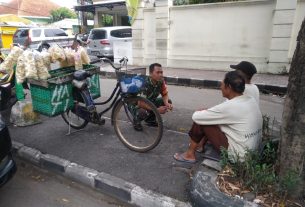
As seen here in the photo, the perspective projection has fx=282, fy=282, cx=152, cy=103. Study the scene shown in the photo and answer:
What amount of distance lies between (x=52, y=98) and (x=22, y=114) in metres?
1.35

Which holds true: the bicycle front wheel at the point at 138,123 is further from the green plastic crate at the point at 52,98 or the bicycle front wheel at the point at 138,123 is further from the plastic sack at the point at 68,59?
the plastic sack at the point at 68,59

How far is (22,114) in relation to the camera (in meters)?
4.84

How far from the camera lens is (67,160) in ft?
12.1

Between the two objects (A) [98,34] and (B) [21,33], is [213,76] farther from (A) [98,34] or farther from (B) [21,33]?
(B) [21,33]

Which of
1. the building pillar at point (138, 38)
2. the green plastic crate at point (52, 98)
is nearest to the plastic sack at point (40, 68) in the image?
the green plastic crate at point (52, 98)

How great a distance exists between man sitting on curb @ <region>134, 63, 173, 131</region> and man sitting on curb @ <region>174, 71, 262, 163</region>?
1093 millimetres

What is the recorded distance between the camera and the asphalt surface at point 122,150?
125 inches

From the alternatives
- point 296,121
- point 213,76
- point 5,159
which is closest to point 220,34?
point 213,76

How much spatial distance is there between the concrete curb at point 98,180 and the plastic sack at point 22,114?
849 mm

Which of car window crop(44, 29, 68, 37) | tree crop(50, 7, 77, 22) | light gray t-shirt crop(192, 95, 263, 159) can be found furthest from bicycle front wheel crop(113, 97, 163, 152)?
tree crop(50, 7, 77, 22)

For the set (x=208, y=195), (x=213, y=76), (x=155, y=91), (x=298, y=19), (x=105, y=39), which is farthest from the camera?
(x=105, y=39)

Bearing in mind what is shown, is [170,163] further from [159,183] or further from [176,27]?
[176,27]

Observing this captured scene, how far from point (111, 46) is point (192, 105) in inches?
341

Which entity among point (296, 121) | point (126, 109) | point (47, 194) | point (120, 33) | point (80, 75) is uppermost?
point (120, 33)
